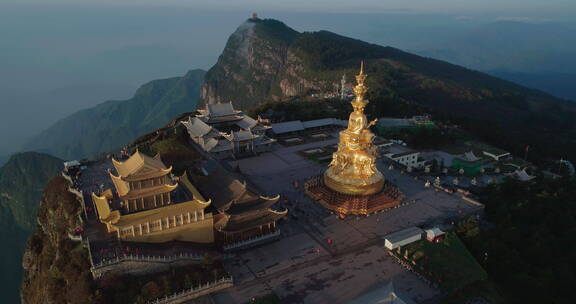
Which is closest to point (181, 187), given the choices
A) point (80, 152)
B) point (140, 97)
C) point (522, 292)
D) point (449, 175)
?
point (522, 292)

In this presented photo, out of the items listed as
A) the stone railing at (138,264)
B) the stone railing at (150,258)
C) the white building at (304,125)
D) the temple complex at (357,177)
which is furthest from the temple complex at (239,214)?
the white building at (304,125)

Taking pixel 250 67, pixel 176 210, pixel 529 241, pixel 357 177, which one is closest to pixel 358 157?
pixel 357 177

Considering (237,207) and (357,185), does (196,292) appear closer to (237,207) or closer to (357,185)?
(237,207)

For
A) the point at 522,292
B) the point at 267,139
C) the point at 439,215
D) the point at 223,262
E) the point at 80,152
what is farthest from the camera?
the point at 80,152

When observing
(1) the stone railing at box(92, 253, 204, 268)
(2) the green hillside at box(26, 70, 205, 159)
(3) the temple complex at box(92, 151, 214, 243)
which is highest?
(3) the temple complex at box(92, 151, 214, 243)

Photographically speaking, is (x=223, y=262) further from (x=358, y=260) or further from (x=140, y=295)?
(x=358, y=260)

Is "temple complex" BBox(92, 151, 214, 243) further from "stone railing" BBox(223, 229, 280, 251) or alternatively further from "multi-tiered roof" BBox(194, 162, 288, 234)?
"stone railing" BBox(223, 229, 280, 251)

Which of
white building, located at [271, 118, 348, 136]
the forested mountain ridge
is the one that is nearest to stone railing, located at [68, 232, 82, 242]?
white building, located at [271, 118, 348, 136]
